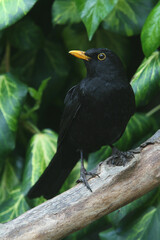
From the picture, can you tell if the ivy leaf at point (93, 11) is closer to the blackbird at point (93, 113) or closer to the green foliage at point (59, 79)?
the green foliage at point (59, 79)

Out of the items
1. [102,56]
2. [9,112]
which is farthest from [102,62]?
[9,112]

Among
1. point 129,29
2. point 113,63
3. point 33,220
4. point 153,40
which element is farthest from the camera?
point 129,29

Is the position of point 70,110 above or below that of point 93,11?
below

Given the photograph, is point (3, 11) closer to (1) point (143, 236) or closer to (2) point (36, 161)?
(2) point (36, 161)

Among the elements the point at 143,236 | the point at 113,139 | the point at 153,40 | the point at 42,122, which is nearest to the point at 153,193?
the point at 143,236

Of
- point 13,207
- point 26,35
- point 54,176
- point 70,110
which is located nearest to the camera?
point 70,110

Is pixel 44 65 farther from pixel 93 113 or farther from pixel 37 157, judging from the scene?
pixel 93 113
